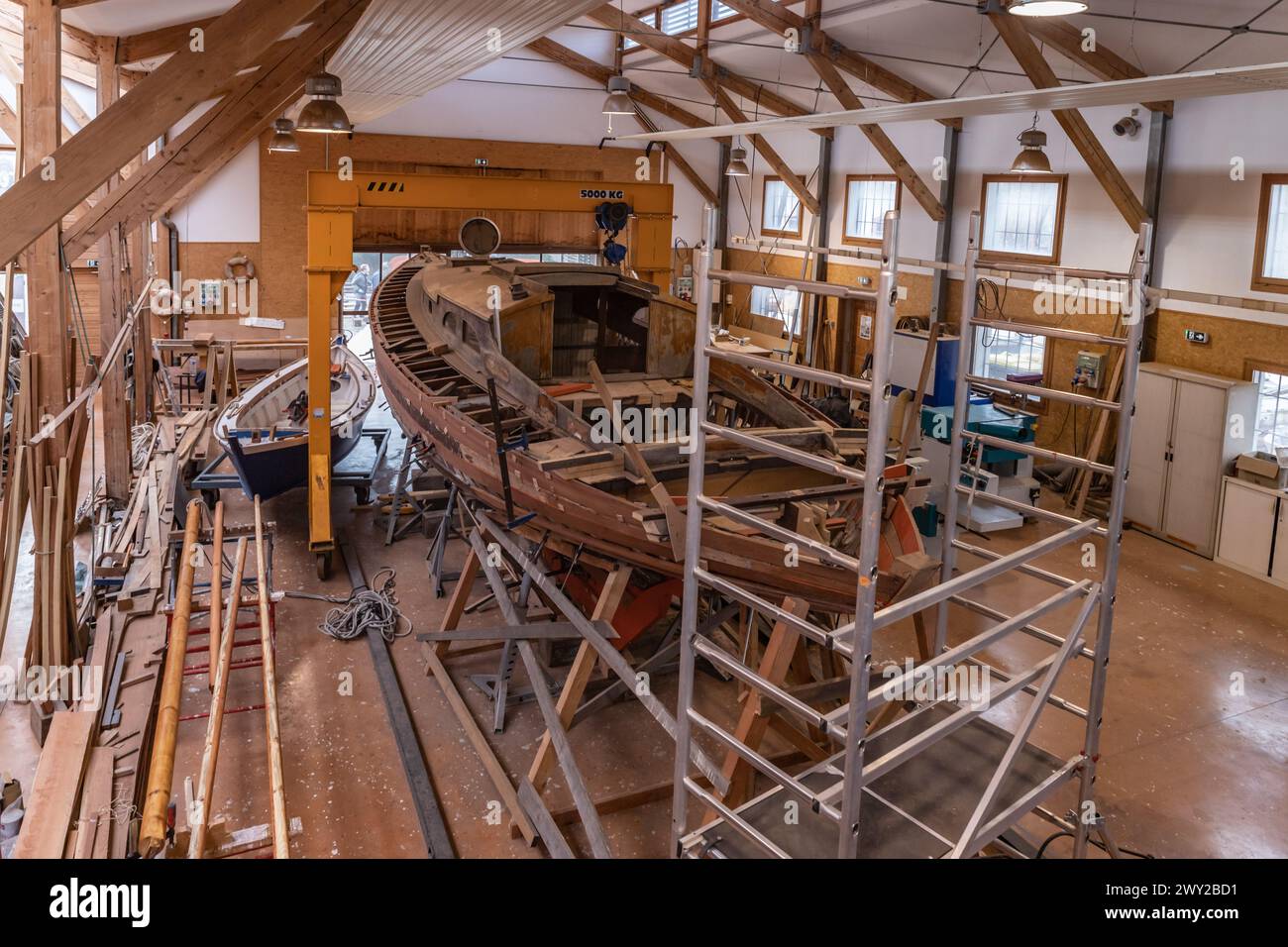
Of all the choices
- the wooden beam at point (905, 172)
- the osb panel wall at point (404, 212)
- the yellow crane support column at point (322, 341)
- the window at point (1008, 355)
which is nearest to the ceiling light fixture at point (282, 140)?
the osb panel wall at point (404, 212)

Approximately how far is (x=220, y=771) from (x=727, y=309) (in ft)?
43.9

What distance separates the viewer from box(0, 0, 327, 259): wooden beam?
14.2 ft

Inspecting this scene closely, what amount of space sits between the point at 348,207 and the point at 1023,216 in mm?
8363

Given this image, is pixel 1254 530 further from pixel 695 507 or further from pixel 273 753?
pixel 273 753

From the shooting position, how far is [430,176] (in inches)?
302

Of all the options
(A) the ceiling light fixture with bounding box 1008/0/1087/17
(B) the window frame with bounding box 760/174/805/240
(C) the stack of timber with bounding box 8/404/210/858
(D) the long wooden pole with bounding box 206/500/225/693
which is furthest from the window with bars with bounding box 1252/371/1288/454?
(C) the stack of timber with bounding box 8/404/210/858

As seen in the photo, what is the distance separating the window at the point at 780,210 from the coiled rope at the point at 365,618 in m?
11.5

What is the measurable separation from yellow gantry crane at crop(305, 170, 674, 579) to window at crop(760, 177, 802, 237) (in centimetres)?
892

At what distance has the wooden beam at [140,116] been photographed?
4320 millimetres

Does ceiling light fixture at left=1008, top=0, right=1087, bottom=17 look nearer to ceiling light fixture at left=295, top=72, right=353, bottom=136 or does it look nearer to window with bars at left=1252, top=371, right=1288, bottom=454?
ceiling light fixture at left=295, top=72, right=353, bottom=136

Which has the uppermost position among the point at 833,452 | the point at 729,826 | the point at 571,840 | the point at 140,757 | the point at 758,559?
the point at 833,452

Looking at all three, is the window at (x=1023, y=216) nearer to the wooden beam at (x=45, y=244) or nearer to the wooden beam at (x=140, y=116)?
the wooden beam at (x=140, y=116)
